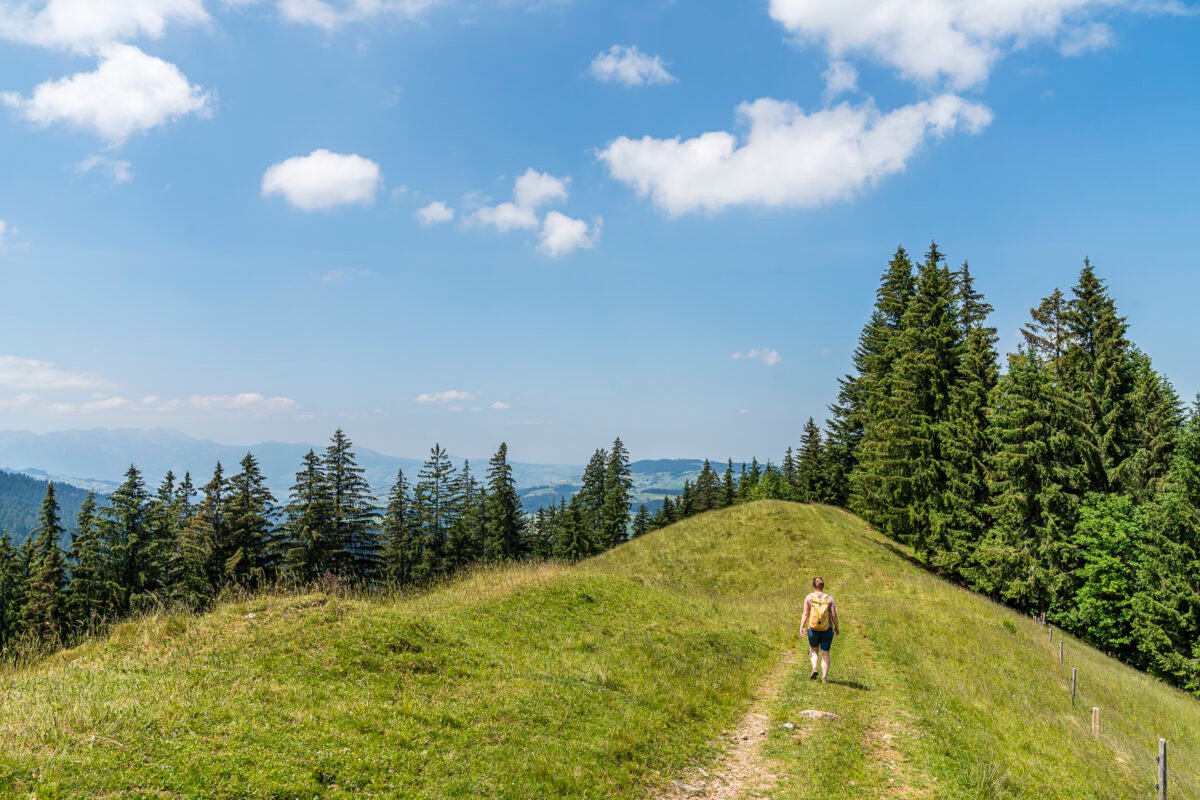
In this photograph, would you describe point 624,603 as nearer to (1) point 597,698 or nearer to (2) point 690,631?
(2) point 690,631

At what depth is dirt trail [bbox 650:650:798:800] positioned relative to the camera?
8648mm

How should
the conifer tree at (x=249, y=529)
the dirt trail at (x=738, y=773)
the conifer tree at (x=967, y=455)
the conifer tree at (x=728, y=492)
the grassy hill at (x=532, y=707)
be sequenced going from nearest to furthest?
1. the grassy hill at (x=532, y=707)
2. the dirt trail at (x=738, y=773)
3. the conifer tree at (x=967, y=455)
4. the conifer tree at (x=249, y=529)
5. the conifer tree at (x=728, y=492)

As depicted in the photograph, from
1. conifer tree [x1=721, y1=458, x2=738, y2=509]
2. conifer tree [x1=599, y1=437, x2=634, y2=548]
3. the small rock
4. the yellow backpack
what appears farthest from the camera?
conifer tree [x1=721, y1=458, x2=738, y2=509]

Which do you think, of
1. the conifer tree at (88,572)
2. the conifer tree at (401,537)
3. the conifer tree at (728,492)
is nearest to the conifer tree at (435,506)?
the conifer tree at (401,537)

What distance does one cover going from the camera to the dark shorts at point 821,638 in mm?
14602

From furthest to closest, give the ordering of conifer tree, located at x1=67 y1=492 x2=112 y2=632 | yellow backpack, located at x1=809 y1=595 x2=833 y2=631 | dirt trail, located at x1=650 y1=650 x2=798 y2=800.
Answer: conifer tree, located at x1=67 y1=492 x2=112 y2=632, yellow backpack, located at x1=809 y1=595 x2=833 y2=631, dirt trail, located at x1=650 y1=650 x2=798 y2=800

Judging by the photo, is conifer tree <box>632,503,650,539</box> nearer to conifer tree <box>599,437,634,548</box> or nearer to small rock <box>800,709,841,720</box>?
conifer tree <box>599,437,634,548</box>

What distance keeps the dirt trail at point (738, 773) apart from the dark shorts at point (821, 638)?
2833mm

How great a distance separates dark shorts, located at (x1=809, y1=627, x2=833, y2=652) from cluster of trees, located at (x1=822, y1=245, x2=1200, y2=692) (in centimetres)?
2522

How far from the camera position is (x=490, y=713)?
9.73 meters

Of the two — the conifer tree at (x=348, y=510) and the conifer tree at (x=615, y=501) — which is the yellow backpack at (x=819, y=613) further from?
the conifer tree at (x=615, y=501)

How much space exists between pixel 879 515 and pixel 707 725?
35.0 meters

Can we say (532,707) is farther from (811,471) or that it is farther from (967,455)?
(811,471)

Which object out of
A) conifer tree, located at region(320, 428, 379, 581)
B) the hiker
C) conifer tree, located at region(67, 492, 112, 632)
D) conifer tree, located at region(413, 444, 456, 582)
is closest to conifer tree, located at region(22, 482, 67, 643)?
conifer tree, located at region(67, 492, 112, 632)
